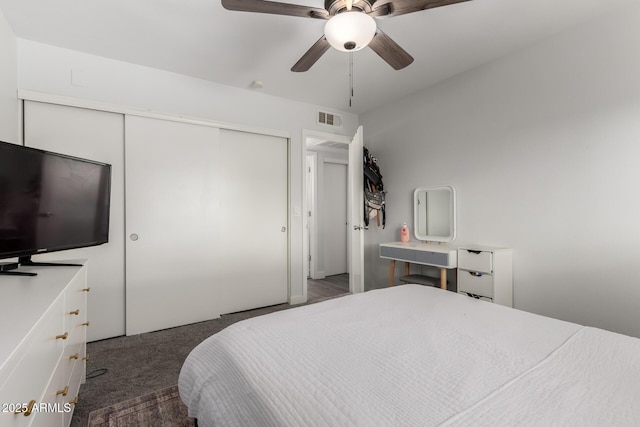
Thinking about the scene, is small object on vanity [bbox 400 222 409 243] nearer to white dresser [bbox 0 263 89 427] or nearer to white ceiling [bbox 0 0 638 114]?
white ceiling [bbox 0 0 638 114]

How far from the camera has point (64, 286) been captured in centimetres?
125

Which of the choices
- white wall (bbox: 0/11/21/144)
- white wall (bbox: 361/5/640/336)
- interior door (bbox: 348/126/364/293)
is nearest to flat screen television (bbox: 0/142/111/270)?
white wall (bbox: 0/11/21/144)

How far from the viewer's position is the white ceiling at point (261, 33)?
1950mm

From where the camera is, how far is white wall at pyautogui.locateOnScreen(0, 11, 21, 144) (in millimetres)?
1949

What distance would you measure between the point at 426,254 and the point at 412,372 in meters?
2.07

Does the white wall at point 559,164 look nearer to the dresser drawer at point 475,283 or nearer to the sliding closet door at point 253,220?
the dresser drawer at point 475,283

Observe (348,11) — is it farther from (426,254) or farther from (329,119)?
(329,119)

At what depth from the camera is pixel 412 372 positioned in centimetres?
92

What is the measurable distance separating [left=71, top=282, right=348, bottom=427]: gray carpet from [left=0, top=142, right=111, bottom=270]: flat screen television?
89cm

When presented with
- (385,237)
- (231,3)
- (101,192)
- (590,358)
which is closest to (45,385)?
(101,192)

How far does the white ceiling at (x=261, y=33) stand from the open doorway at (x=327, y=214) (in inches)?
78.8

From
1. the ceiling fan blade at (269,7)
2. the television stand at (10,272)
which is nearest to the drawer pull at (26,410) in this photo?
the television stand at (10,272)

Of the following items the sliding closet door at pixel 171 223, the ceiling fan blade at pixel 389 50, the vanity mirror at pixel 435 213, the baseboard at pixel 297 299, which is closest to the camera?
the ceiling fan blade at pixel 389 50

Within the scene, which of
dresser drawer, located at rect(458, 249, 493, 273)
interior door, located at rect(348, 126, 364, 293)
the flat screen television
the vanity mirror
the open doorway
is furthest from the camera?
the open doorway
